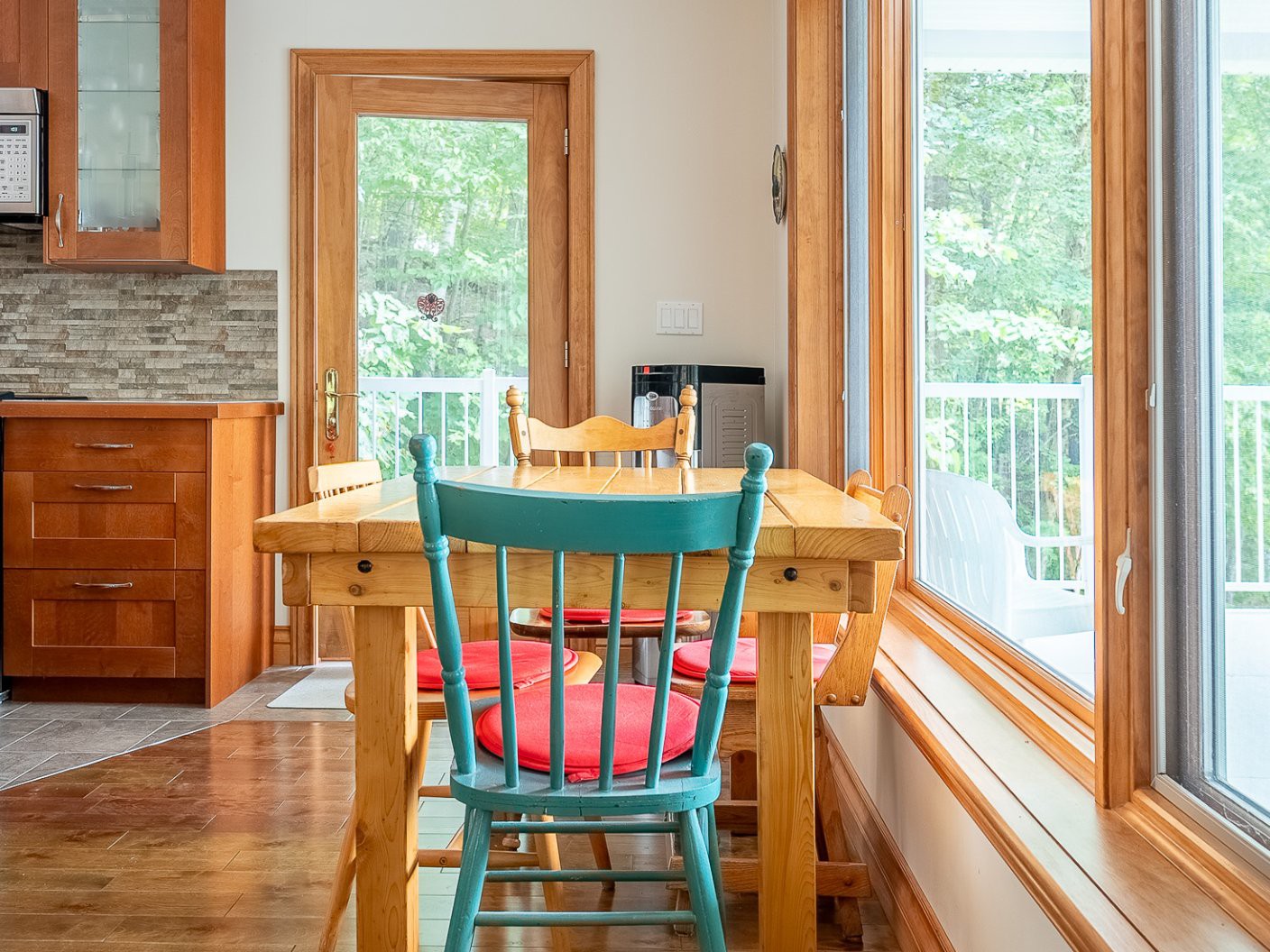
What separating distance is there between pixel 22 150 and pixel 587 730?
318 centimetres

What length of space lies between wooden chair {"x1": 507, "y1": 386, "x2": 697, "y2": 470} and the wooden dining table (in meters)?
1.14

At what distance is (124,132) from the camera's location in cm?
358

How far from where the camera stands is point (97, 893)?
6.41ft

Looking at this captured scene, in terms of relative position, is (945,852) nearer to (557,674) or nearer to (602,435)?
(557,674)

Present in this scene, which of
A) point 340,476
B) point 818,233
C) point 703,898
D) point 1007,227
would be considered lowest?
point 703,898

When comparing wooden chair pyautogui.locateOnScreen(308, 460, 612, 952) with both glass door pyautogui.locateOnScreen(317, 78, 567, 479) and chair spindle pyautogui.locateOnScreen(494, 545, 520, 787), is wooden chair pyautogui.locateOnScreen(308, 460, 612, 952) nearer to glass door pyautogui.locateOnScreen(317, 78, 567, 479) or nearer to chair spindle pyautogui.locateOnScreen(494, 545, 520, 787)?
chair spindle pyautogui.locateOnScreen(494, 545, 520, 787)

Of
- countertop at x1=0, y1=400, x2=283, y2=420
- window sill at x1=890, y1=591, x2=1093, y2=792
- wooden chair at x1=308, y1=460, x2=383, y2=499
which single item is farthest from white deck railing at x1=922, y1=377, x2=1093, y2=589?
countertop at x1=0, y1=400, x2=283, y2=420

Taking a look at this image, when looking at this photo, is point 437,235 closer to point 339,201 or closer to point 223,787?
point 339,201

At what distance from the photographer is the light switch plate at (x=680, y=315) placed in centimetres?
388

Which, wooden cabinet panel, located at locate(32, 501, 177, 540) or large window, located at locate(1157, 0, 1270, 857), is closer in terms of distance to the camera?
large window, located at locate(1157, 0, 1270, 857)

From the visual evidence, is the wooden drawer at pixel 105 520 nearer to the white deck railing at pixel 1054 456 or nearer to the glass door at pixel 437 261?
the glass door at pixel 437 261

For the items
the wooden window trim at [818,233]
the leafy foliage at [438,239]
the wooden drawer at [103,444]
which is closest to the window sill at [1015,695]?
the wooden window trim at [818,233]

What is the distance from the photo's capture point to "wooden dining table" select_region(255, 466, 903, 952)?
1.38 m

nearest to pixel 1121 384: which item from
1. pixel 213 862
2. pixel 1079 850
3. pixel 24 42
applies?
pixel 1079 850
